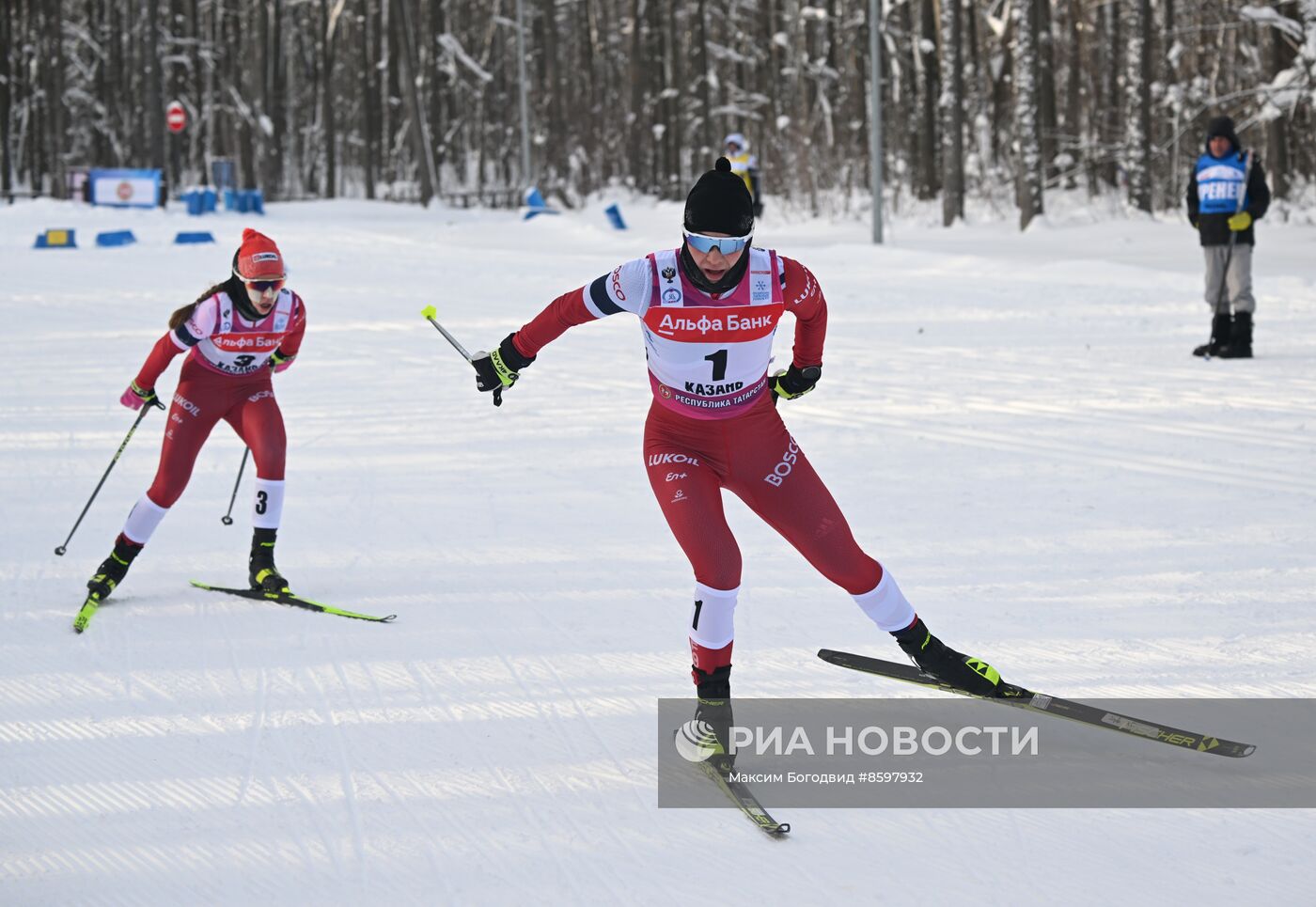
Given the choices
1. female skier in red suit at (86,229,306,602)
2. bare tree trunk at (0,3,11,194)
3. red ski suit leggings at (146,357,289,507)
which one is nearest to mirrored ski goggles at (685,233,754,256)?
female skier in red suit at (86,229,306,602)

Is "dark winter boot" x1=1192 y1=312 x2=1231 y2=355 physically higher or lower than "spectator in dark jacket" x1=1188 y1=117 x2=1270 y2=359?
lower

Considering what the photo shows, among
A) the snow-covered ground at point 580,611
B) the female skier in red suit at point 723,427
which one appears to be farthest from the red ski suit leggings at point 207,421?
the female skier in red suit at point 723,427

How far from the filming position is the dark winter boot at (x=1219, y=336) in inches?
439

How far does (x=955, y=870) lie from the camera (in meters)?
3.57

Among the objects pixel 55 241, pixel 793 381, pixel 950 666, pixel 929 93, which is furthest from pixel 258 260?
pixel 929 93

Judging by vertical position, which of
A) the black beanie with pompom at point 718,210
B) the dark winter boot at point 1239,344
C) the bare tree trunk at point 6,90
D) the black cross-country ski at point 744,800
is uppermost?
the bare tree trunk at point 6,90

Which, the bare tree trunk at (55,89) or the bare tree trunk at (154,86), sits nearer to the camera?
the bare tree trunk at (154,86)

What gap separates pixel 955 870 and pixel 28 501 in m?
6.61

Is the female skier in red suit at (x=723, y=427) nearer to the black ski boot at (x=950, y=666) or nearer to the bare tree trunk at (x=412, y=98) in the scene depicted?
the black ski boot at (x=950, y=666)

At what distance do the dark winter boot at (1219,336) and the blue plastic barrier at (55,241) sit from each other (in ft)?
59.5

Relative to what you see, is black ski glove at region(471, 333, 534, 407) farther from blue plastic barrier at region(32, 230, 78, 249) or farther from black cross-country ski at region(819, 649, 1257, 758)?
blue plastic barrier at region(32, 230, 78, 249)

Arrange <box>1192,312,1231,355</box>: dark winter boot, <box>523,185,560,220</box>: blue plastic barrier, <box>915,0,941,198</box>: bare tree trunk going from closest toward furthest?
<box>1192,312,1231,355</box>: dark winter boot, <box>523,185,560,220</box>: blue plastic barrier, <box>915,0,941,198</box>: bare tree trunk

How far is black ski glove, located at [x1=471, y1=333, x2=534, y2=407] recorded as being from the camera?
464cm

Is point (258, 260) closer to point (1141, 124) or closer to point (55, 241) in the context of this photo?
point (55, 241)
